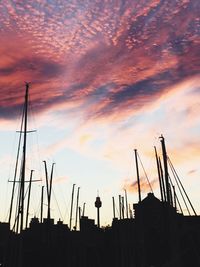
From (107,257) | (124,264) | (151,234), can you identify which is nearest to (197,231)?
(124,264)

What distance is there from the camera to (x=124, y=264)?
36.6m

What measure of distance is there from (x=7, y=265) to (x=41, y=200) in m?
22.1

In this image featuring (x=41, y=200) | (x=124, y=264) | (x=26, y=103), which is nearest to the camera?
(x=26, y=103)

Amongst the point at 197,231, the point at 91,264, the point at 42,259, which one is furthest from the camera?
the point at 91,264

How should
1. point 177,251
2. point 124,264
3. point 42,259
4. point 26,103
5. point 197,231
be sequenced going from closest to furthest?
point 177,251 < point 26,103 < point 124,264 < point 197,231 < point 42,259

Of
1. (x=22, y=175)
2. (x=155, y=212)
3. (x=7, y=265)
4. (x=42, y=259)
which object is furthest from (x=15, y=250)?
(x=155, y=212)

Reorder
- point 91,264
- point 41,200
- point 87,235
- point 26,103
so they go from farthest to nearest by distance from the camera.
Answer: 1. point 87,235
2. point 41,200
3. point 91,264
4. point 26,103

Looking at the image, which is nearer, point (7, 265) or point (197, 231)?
point (7, 265)

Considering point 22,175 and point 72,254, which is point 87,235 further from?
point 22,175

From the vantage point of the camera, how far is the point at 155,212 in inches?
2227

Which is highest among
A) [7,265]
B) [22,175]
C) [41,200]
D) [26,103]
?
[26,103]

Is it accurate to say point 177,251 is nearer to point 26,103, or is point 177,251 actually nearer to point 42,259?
point 26,103

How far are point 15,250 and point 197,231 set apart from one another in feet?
68.6

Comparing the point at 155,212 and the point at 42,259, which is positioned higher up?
the point at 155,212
